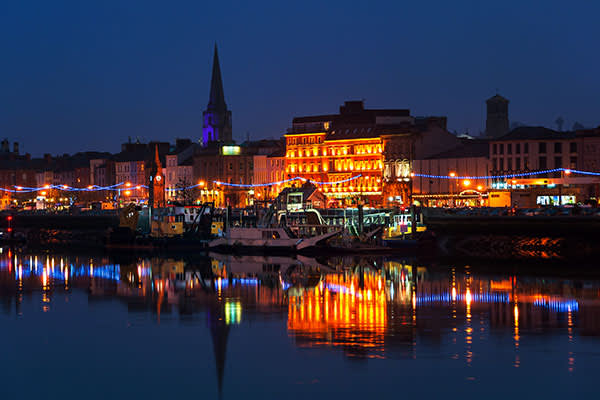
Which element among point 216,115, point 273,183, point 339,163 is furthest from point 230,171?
point 216,115

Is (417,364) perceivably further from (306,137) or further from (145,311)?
(306,137)

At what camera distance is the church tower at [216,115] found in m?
158

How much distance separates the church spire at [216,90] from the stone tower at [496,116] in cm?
4160

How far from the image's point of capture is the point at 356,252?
60438 millimetres

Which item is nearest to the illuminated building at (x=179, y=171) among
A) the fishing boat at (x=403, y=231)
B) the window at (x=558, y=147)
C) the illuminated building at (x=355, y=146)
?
the illuminated building at (x=355, y=146)

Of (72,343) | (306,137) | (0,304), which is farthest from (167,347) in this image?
(306,137)

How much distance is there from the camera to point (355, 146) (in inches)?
4619

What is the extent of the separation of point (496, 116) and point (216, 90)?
44838 mm

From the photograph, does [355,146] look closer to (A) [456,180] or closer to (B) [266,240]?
(A) [456,180]

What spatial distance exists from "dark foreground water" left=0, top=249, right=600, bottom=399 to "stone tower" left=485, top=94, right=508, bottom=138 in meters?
96.1

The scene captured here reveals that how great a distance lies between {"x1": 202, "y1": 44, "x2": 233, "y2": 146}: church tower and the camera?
518ft

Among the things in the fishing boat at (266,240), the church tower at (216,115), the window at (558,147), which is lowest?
the fishing boat at (266,240)

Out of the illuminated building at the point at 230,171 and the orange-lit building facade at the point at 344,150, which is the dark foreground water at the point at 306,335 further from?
the illuminated building at the point at 230,171

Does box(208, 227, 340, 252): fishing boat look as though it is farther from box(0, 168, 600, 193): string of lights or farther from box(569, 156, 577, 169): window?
box(569, 156, 577, 169): window
